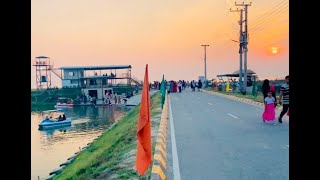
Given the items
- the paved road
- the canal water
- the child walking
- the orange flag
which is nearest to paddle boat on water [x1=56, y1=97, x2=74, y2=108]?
the canal water

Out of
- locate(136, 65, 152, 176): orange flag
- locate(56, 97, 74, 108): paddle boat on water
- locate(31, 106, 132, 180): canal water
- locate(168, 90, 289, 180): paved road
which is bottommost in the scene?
locate(31, 106, 132, 180): canal water

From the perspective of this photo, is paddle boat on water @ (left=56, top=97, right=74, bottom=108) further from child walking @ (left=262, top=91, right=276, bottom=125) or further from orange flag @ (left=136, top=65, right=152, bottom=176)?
orange flag @ (left=136, top=65, right=152, bottom=176)

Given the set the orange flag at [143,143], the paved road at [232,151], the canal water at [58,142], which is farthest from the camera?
the canal water at [58,142]

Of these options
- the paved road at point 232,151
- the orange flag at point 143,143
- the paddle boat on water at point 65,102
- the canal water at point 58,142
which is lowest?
the canal water at point 58,142

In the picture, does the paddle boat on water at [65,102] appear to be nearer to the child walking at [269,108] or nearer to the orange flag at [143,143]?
the child walking at [269,108]

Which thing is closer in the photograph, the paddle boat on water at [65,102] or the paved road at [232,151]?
the paved road at [232,151]

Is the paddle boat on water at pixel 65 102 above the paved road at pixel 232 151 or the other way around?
the other way around

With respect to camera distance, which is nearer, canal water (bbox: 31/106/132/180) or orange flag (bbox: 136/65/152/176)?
orange flag (bbox: 136/65/152/176)

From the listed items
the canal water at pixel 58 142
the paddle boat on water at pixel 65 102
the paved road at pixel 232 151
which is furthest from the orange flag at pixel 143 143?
the paddle boat on water at pixel 65 102
